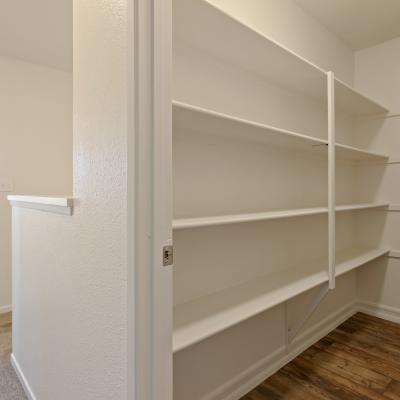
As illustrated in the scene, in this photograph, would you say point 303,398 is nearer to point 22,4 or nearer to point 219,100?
point 219,100

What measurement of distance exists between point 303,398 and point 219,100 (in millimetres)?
1687

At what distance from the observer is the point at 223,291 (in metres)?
1.53

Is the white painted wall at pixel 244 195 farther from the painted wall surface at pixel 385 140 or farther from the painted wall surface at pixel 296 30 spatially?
the painted wall surface at pixel 385 140

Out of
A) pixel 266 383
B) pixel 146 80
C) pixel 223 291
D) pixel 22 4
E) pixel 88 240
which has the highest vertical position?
pixel 22 4

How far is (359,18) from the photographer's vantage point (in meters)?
2.21

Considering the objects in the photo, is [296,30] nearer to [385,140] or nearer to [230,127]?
[230,127]

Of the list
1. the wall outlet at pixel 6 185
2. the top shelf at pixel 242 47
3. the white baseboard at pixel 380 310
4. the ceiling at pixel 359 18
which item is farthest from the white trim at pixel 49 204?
the white baseboard at pixel 380 310

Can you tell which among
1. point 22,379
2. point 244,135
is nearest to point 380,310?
point 244,135

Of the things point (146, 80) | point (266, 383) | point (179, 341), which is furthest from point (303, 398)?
point (146, 80)

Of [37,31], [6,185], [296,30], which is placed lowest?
[6,185]

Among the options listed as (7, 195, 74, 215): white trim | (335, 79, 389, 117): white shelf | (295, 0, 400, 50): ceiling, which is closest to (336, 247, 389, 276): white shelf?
(335, 79, 389, 117): white shelf

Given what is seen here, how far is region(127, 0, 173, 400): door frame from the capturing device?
0.74 metres

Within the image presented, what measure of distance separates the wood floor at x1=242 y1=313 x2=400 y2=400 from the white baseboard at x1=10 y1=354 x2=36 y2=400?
3.84 ft

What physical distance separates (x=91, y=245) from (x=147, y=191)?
357mm
